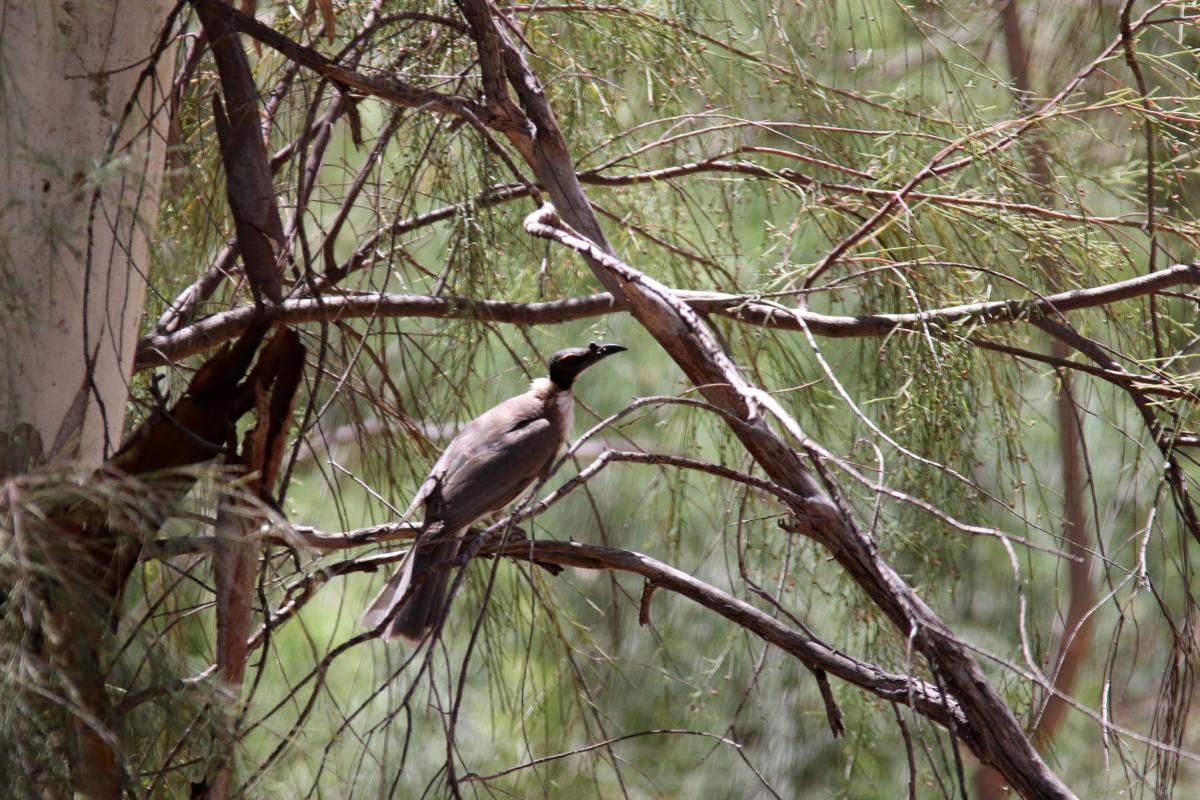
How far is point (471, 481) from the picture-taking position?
2.55m

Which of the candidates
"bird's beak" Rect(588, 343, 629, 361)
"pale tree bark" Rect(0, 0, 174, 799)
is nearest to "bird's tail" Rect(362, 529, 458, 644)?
"bird's beak" Rect(588, 343, 629, 361)

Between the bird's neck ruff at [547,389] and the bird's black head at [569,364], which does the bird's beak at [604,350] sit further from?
the bird's neck ruff at [547,389]

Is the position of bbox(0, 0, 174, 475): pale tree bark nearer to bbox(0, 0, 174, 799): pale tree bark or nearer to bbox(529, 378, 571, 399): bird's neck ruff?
bbox(0, 0, 174, 799): pale tree bark

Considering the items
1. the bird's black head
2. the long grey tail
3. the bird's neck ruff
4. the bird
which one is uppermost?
the bird's black head

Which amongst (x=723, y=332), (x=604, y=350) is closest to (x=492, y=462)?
(x=604, y=350)

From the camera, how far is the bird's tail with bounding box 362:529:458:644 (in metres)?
2.42

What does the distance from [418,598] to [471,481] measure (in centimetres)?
27

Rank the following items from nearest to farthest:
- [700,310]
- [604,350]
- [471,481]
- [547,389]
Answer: [700,310] < [471,481] < [604,350] < [547,389]

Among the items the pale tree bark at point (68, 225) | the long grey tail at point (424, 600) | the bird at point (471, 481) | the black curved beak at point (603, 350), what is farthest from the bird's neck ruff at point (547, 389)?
the pale tree bark at point (68, 225)

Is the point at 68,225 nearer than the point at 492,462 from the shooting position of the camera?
Yes

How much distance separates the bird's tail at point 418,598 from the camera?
2.42 m

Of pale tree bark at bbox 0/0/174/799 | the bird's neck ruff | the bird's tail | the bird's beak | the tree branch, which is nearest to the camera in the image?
pale tree bark at bbox 0/0/174/799

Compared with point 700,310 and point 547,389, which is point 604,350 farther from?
point 700,310

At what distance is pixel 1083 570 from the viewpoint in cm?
437
